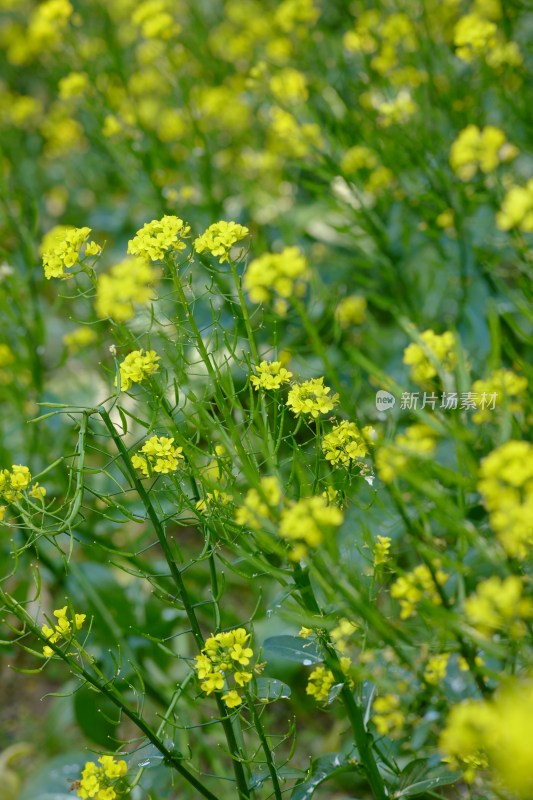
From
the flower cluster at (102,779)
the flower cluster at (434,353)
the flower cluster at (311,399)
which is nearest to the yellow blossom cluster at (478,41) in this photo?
the flower cluster at (434,353)

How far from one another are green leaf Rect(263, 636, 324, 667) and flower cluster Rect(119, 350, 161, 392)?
0.43 meters

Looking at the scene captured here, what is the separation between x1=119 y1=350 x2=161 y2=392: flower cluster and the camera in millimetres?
1078

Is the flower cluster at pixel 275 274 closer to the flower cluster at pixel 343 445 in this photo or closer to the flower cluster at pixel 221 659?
the flower cluster at pixel 343 445

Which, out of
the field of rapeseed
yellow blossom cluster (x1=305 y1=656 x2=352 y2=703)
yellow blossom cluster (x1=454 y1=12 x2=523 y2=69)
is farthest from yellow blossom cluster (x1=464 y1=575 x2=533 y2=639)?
yellow blossom cluster (x1=454 y1=12 x2=523 y2=69)

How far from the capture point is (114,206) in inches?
126

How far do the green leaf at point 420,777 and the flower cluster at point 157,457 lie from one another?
568 millimetres

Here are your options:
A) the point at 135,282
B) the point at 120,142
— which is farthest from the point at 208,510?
the point at 120,142

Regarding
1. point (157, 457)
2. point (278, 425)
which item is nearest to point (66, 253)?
point (157, 457)

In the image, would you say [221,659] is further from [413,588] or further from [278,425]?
[278,425]

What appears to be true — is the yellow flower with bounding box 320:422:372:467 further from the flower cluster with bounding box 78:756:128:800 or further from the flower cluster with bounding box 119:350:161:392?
the flower cluster with bounding box 78:756:128:800

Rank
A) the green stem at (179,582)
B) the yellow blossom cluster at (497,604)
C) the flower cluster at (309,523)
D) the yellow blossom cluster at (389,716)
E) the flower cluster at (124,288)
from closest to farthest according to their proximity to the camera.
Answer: the yellow blossom cluster at (497,604) → the flower cluster at (309,523) → the flower cluster at (124,288) → the green stem at (179,582) → the yellow blossom cluster at (389,716)

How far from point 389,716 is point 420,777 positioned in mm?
182

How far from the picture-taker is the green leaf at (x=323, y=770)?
1123 mm

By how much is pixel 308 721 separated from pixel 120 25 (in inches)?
125
